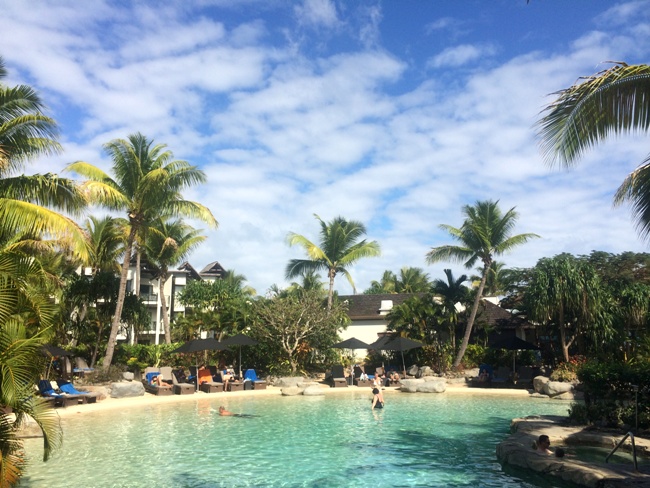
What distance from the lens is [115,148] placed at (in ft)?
74.9

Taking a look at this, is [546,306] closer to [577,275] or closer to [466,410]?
[577,275]

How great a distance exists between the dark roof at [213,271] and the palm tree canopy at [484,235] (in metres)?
34.6

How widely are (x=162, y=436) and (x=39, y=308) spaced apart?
6186 mm

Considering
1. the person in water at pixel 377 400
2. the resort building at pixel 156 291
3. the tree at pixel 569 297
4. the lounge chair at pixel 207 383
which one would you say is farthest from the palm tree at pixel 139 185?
the resort building at pixel 156 291

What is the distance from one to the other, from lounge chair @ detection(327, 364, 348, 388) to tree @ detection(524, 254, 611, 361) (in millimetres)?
9253

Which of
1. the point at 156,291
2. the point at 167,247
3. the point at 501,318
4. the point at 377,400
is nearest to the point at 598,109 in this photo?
the point at 377,400

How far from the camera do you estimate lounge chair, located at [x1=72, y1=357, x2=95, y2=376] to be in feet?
71.1

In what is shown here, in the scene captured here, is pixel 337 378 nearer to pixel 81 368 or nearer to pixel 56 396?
pixel 81 368

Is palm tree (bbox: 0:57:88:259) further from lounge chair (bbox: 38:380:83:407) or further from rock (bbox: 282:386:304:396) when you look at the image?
rock (bbox: 282:386:304:396)

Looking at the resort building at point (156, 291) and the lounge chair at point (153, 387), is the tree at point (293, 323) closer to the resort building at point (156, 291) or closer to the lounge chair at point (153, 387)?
the lounge chair at point (153, 387)

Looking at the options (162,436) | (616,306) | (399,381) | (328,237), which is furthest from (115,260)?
(616,306)

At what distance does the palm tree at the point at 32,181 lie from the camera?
9625 millimetres

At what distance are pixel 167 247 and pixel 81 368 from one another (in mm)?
12585

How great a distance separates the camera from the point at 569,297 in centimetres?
2278
